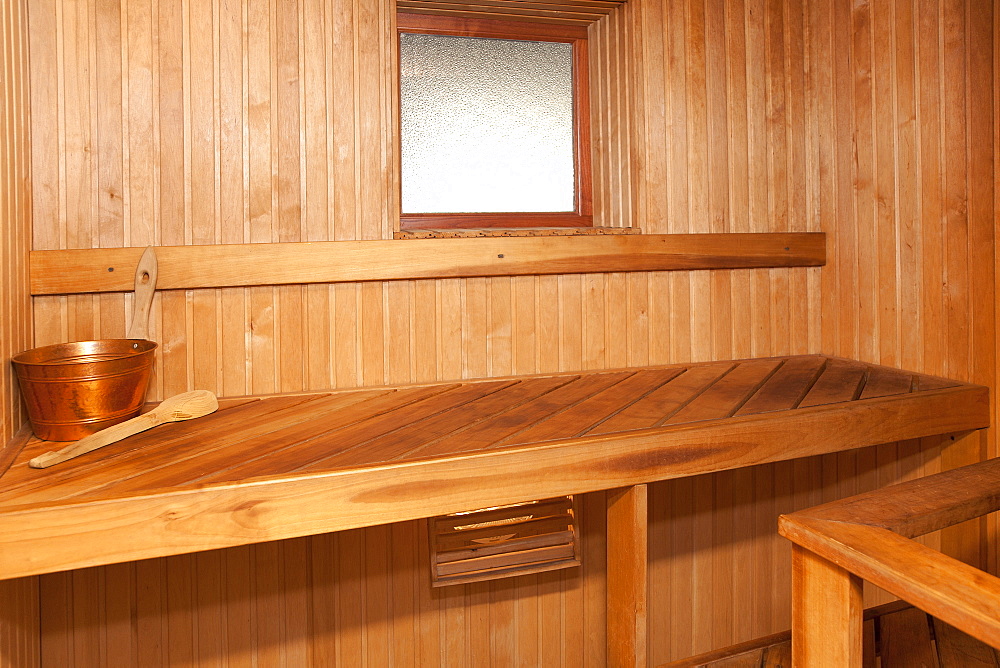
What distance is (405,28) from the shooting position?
2299mm

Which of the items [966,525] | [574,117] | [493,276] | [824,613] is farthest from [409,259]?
[966,525]

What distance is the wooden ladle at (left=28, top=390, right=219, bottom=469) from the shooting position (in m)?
1.42

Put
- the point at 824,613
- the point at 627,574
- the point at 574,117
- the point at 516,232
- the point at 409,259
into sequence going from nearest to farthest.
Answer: the point at 824,613, the point at 627,574, the point at 409,259, the point at 516,232, the point at 574,117

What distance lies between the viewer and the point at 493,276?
2.18m

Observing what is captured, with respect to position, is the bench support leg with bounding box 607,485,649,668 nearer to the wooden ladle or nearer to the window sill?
the window sill

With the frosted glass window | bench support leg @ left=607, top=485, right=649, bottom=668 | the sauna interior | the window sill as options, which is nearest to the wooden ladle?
the sauna interior

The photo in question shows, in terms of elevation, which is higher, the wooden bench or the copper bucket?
the copper bucket

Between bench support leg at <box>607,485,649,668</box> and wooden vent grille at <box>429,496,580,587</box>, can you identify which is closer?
bench support leg at <box>607,485,649,668</box>

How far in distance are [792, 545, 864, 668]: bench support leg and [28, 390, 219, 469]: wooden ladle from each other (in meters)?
1.37

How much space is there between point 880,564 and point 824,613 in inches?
7.3

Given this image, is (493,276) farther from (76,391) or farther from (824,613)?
(824,613)

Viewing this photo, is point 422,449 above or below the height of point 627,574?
above

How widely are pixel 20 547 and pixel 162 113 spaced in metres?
1.17

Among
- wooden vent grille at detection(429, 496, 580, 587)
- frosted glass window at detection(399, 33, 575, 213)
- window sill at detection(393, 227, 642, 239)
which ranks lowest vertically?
wooden vent grille at detection(429, 496, 580, 587)
